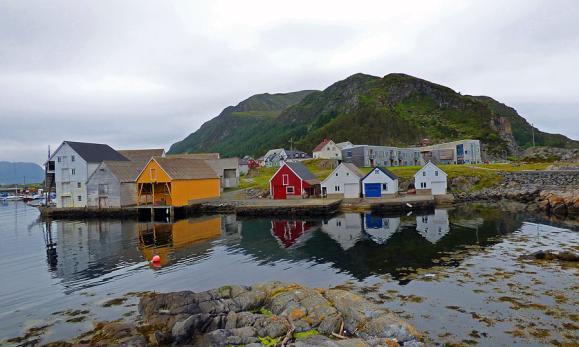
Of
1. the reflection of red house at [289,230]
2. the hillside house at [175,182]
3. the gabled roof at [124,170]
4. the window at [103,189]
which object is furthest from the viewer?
the window at [103,189]

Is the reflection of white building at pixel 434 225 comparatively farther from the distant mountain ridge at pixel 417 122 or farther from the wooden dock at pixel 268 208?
the distant mountain ridge at pixel 417 122

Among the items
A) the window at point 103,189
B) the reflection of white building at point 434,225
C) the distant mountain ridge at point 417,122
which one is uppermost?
the distant mountain ridge at point 417,122

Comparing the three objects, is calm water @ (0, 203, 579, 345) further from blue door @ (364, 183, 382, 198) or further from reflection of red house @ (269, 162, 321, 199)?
reflection of red house @ (269, 162, 321, 199)

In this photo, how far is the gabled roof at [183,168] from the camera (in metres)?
55.2

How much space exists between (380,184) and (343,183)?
216 inches

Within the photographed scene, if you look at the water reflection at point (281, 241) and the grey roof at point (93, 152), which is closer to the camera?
the water reflection at point (281, 241)

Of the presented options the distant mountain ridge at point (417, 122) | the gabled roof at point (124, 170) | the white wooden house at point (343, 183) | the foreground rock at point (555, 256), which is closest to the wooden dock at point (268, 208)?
the white wooden house at point (343, 183)

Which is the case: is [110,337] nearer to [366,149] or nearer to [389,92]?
[366,149]

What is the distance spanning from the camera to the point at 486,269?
73.5 ft

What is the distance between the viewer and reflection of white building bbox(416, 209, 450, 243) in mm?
33172

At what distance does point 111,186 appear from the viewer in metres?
59.0

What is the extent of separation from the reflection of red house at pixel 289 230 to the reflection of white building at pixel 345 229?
2.32 metres

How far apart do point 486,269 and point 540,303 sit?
563 cm

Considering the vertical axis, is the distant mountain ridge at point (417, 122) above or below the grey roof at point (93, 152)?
above
